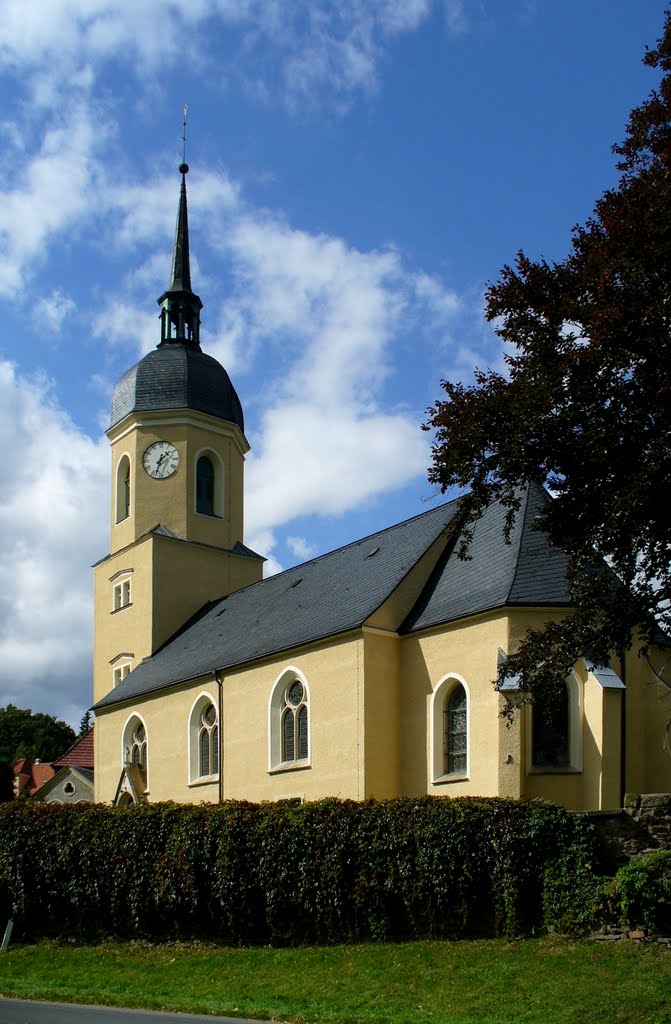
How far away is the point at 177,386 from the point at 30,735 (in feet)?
212

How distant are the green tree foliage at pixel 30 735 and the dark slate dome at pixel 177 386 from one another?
5916 centimetres

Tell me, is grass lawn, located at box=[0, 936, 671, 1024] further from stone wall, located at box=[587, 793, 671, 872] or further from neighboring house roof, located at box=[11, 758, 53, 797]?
neighboring house roof, located at box=[11, 758, 53, 797]

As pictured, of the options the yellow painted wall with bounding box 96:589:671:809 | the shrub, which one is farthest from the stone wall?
the yellow painted wall with bounding box 96:589:671:809

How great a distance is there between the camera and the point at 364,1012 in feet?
44.1

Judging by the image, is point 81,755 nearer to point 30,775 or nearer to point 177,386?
point 177,386

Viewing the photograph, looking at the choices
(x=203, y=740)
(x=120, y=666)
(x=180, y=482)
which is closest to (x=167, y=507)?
(x=180, y=482)

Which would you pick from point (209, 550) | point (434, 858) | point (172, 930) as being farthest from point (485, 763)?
point (209, 550)

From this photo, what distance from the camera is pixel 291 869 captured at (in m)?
18.4

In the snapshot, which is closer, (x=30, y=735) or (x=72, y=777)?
(x=72, y=777)

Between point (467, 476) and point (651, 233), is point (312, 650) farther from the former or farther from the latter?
point (651, 233)

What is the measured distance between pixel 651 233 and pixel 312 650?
15.5 m

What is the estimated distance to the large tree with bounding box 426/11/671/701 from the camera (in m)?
15.0

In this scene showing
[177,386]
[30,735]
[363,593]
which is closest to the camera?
[363,593]

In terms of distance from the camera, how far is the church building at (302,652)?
919 inches
